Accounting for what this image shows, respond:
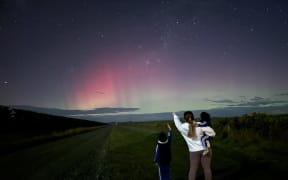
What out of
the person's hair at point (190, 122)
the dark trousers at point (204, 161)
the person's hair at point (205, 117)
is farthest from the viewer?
the person's hair at point (205, 117)

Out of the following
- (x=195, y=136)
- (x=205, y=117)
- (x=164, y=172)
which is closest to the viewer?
(x=195, y=136)

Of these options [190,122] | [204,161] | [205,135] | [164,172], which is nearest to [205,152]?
[204,161]

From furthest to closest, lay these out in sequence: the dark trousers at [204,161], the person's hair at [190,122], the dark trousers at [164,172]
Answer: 1. the dark trousers at [164,172]
2. the dark trousers at [204,161]
3. the person's hair at [190,122]

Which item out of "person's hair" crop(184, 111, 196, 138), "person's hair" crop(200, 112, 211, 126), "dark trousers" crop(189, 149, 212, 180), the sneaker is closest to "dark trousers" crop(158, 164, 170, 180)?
"dark trousers" crop(189, 149, 212, 180)

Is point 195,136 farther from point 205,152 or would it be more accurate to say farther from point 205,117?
point 205,117

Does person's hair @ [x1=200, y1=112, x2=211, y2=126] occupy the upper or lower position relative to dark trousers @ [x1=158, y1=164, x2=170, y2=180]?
upper

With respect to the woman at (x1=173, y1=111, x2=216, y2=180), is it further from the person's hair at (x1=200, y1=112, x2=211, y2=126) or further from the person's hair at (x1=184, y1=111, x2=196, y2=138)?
the person's hair at (x1=200, y1=112, x2=211, y2=126)

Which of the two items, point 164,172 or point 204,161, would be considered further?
point 164,172

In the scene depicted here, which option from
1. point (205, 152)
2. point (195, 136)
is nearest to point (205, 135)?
point (195, 136)

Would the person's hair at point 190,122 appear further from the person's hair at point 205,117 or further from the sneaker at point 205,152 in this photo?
the sneaker at point 205,152

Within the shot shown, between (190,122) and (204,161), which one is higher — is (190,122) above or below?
above

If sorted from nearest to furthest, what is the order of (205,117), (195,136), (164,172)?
1. (195,136)
2. (205,117)
3. (164,172)

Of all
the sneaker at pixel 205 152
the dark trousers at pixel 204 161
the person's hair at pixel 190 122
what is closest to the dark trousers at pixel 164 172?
the dark trousers at pixel 204 161

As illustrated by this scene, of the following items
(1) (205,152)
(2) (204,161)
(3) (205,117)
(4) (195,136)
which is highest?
(3) (205,117)
